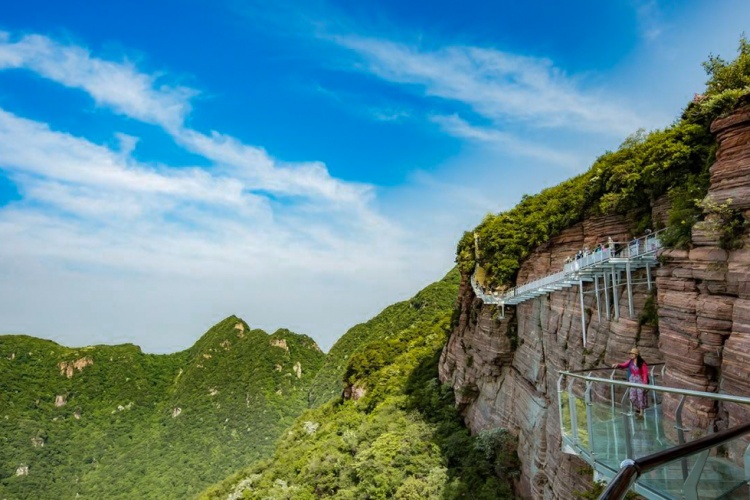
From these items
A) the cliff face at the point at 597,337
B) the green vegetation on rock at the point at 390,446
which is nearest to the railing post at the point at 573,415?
the cliff face at the point at 597,337

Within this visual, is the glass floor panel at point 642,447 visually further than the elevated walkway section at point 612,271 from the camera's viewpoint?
No

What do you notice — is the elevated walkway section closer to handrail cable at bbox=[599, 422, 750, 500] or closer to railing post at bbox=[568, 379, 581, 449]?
railing post at bbox=[568, 379, 581, 449]

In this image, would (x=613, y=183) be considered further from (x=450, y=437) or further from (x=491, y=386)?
(x=450, y=437)

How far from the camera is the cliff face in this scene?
9242mm

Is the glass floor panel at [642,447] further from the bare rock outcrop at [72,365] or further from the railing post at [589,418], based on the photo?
the bare rock outcrop at [72,365]

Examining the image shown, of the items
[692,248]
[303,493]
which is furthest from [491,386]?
[692,248]

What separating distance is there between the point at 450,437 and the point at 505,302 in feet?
27.3

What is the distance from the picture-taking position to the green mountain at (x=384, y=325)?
7005 cm

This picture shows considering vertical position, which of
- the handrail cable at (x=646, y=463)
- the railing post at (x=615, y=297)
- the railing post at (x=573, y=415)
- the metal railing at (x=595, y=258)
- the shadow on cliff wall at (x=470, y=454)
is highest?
the metal railing at (x=595, y=258)

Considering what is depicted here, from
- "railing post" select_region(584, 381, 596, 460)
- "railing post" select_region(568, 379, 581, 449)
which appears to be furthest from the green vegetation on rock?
"railing post" select_region(584, 381, 596, 460)

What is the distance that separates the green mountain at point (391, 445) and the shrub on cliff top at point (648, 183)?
9084 millimetres

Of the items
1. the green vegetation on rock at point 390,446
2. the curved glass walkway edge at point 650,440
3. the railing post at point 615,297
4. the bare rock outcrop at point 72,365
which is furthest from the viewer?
the bare rock outcrop at point 72,365

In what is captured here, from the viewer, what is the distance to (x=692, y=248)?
35.0 ft

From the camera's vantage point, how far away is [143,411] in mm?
104500
